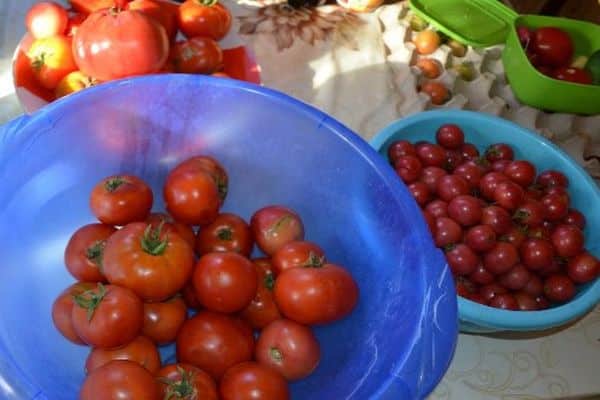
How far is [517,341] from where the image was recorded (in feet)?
2.90

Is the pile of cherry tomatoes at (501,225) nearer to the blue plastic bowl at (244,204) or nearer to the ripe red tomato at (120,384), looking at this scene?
the blue plastic bowl at (244,204)

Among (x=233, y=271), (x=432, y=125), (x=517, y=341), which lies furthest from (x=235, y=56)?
(x=517, y=341)

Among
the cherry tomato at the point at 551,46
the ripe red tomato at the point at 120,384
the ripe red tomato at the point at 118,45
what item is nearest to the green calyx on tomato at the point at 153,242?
the ripe red tomato at the point at 120,384

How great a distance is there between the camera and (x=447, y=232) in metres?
0.85

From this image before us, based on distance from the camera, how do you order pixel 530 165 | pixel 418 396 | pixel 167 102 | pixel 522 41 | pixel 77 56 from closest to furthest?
pixel 418 396
pixel 167 102
pixel 77 56
pixel 530 165
pixel 522 41

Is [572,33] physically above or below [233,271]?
below

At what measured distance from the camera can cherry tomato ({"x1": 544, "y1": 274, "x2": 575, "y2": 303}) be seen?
0.84 meters

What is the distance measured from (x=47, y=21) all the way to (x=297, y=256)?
18.3 inches

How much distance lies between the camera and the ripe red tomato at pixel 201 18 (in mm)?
884

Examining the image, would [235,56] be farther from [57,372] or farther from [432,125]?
[57,372]

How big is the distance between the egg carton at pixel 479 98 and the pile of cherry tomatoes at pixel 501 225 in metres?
0.16

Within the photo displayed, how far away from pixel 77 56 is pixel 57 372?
0.39 meters

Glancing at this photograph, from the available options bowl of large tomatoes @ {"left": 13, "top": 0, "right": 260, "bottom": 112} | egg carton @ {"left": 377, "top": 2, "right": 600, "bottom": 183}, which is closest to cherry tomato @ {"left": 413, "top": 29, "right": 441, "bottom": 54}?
egg carton @ {"left": 377, "top": 2, "right": 600, "bottom": 183}

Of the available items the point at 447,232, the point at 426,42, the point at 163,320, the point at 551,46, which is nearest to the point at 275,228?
the point at 163,320
